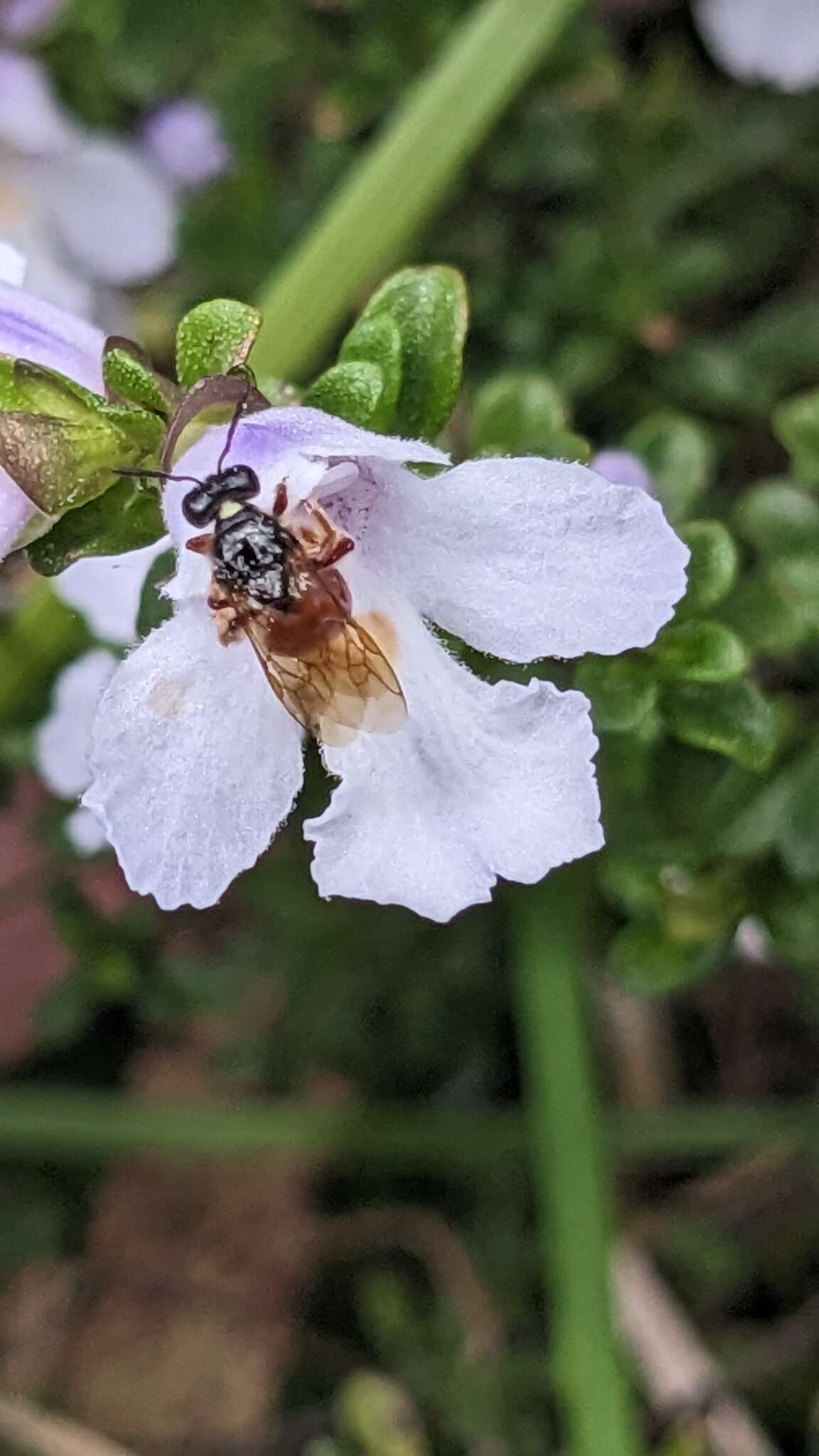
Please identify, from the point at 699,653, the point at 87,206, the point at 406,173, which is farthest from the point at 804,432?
the point at 87,206

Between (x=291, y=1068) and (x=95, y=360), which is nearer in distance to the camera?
(x=95, y=360)

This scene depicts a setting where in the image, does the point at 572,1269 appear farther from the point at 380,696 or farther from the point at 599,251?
the point at 599,251

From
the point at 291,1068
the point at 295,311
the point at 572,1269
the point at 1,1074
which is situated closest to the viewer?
the point at 295,311

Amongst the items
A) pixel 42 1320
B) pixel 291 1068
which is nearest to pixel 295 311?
pixel 291 1068

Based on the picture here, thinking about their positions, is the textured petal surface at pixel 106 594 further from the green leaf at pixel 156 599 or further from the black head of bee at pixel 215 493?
the black head of bee at pixel 215 493

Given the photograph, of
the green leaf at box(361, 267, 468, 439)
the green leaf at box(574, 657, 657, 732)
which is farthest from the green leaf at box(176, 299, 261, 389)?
the green leaf at box(574, 657, 657, 732)

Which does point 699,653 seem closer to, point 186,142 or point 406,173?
point 406,173
